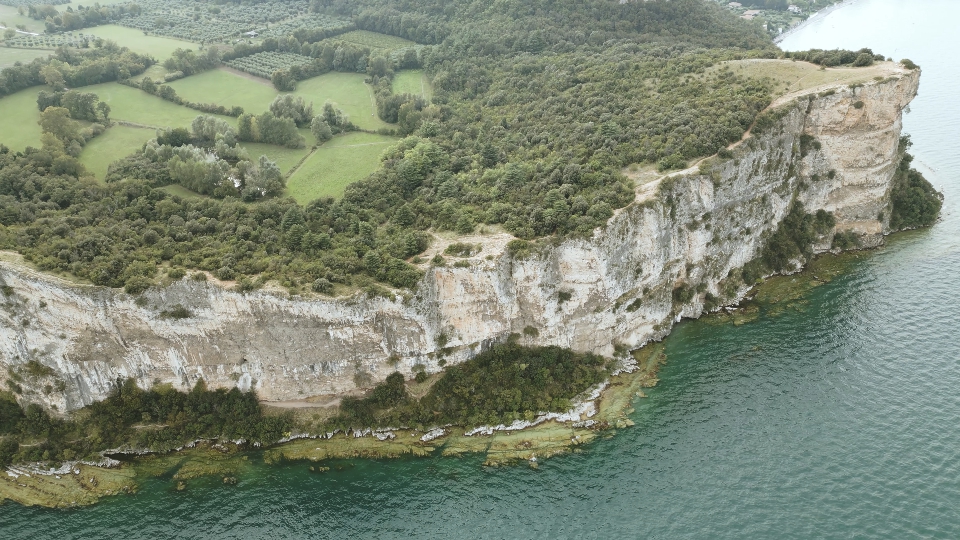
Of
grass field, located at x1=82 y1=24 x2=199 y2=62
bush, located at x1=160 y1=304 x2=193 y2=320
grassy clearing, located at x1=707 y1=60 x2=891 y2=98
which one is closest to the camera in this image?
bush, located at x1=160 y1=304 x2=193 y2=320

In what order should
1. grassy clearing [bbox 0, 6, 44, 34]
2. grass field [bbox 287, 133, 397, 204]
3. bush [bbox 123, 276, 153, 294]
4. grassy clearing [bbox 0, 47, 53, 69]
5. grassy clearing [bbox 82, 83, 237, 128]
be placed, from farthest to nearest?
1. grassy clearing [bbox 0, 6, 44, 34]
2. grassy clearing [bbox 0, 47, 53, 69]
3. grassy clearing [bbox 82, 83, 237, 128]
4. grass field [bbox 287, 133, 397, 204]
5. bush [bbox 123, 276, 153, 294]

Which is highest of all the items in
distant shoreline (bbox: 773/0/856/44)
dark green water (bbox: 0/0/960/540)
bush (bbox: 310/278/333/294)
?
distant shoreline (bbox: 773/0/856/44)

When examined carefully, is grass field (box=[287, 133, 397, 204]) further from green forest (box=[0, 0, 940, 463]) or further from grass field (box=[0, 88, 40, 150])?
grass field (box=[0, 88, 40, 150])

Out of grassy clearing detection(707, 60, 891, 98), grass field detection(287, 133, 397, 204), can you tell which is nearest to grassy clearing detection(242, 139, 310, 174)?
grass field detection(287, 133, 397, 204)

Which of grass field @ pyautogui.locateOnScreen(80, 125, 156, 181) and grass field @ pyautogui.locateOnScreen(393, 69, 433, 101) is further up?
grass field @ pyautogui.locateOnScreen(393, 69, 433, 101)

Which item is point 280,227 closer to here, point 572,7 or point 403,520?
point 403,520

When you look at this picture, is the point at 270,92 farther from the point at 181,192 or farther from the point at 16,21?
the point at 16,21

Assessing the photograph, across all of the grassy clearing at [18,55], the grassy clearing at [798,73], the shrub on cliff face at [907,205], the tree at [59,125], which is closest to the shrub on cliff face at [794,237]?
the shrub on cliff face at [907,205]
